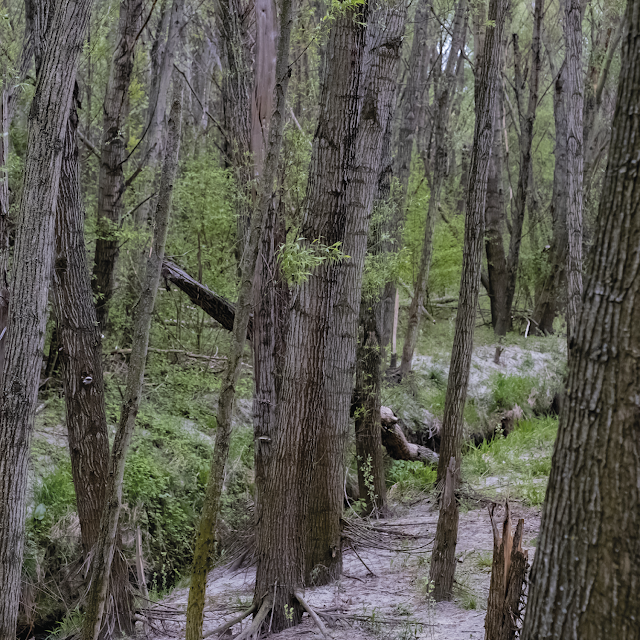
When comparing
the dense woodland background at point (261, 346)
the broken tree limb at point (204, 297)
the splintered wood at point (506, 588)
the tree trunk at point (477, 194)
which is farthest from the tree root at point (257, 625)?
the tree trunk at point (477, 194)

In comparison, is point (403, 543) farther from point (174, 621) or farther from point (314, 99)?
point (314, 99)

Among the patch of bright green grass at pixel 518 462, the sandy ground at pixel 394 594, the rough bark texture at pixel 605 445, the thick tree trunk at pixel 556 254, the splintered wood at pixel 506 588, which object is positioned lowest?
the sandy ground at pixel 394 594

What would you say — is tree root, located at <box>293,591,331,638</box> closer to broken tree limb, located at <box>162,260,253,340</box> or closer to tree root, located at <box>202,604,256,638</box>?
tree root, located at <box>202,604,256,638</box>

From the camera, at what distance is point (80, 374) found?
16.1ft

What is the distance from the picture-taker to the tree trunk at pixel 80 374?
4.84 meters

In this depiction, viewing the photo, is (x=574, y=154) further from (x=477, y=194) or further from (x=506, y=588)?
(x=506, y=588)

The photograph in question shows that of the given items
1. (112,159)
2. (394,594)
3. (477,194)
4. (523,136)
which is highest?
(523,136)

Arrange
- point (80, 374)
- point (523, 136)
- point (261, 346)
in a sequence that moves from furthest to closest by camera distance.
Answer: point (523, 136) < point (261, 346) < point (80, 374)

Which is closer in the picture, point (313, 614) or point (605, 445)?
point (605, 445)

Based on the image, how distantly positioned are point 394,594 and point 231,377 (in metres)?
2.66

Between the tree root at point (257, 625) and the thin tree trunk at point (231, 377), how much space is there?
0.69 metres

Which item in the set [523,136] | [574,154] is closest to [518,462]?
[574,154]

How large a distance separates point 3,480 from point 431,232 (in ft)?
27.0

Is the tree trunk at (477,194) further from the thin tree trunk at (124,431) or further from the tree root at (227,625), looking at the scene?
the thin tree trunk at (124,431)
